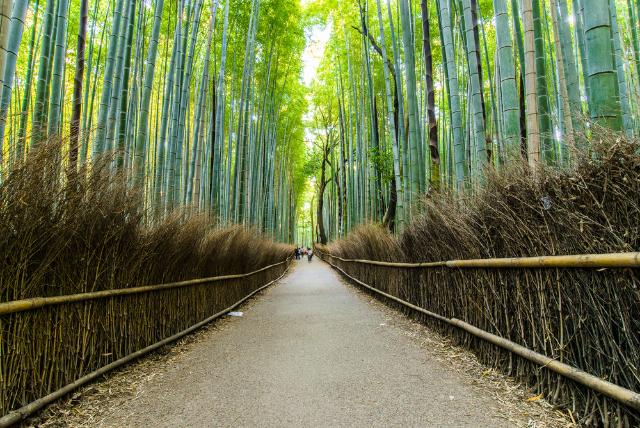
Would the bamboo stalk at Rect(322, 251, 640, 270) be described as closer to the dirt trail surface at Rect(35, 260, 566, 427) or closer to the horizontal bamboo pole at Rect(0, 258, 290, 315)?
the dirt trail surface at Rect(35, 260, 566, 427)

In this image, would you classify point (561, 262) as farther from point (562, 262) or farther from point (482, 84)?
point (482, 84)

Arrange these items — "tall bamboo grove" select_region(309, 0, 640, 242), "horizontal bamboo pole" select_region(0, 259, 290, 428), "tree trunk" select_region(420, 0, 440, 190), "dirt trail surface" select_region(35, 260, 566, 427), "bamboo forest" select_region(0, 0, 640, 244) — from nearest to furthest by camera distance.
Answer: "horizontal bamboo pole" select_region(0, 259, 290, 428)
"dirt trail surface" select_region(35, 260, 566, 427)
"tall bamboo grove" select_region(309, 0, 640, 242)
"bamboo forest" select_region(0, 0, 640, 244)
"tree trunk" select_region(420, 0, 440, 190)

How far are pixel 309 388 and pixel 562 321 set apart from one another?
140cm

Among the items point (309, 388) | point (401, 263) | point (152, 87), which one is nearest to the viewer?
point (309, 388)

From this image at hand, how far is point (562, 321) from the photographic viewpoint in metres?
1.77

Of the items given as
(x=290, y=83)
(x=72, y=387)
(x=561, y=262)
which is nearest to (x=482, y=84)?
(x=561, y=262)

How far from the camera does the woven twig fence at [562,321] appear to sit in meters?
1.41

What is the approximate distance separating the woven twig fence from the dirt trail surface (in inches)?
5.5

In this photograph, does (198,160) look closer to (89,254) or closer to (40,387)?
(89,254)

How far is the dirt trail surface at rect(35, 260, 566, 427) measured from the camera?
1.80m

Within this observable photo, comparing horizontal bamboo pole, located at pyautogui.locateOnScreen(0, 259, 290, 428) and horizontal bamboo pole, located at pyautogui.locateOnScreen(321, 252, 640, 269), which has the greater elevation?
horizontal bamboo pole, located at pyautogui.locateOnScreen(321, 252, 640, 269)

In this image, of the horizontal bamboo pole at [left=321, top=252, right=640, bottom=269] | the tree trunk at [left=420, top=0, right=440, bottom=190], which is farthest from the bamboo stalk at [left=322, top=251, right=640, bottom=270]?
the tree trunk at [left=420, top=0, right=440, bottom=190]

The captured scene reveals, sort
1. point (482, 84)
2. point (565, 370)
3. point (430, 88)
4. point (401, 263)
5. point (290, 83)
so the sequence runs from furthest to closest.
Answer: point (290, 83)
point (482, 84)
point (430, 88)
point (401, 263)
point (565, 370)

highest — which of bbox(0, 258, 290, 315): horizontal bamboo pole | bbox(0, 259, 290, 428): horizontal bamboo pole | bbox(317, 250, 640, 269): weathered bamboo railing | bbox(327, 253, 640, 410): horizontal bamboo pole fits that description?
bbox(317, 250, 640, 269): weathered bamboo railing
